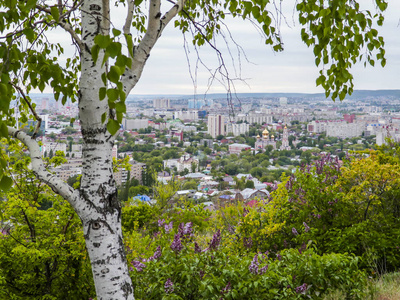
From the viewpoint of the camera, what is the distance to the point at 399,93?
5059cm

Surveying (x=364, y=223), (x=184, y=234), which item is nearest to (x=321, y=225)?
(x=364, y=223)

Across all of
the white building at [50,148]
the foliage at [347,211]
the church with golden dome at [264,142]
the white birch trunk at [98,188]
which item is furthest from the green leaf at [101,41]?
the church with golden dome at [264,142]

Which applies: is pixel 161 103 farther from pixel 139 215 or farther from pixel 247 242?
pixel 247 242

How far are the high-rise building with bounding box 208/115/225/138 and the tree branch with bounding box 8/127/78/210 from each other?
59183 mm

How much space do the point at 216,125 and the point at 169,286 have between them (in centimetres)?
6057

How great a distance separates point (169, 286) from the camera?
2.11 metres

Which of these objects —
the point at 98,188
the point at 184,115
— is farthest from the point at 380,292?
the point at 184,115

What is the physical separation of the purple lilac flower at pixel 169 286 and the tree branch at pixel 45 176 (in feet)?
2.81

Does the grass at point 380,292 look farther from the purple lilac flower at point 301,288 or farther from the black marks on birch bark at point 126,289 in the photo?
the black marks on birch bark at point 126,289

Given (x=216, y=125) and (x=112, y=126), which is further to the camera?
(x=216, y=125)

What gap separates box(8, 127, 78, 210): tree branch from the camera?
1.52 meters

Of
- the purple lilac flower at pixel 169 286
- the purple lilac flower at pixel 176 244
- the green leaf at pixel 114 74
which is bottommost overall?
the purple lilac flower at pixel 169 286

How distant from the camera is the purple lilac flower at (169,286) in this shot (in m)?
2.10

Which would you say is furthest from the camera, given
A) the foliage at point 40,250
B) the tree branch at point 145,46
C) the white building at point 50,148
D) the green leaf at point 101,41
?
the foliage at point 40,250
